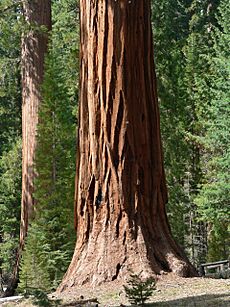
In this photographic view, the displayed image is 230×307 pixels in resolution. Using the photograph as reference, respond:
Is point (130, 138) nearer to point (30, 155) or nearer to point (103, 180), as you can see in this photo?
point (103, 180)

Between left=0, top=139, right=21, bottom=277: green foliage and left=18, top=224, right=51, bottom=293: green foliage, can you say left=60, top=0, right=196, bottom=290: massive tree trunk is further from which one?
left=0, top=139, right=21, bottom=277: green foliage

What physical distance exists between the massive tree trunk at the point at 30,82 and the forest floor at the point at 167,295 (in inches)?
245

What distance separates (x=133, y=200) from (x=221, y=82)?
17.5 metres

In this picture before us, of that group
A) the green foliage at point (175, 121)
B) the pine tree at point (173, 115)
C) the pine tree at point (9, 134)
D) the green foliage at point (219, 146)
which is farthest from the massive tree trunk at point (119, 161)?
the pine tree at point (173, 115)

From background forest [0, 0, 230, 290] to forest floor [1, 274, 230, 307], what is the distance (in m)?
4.17

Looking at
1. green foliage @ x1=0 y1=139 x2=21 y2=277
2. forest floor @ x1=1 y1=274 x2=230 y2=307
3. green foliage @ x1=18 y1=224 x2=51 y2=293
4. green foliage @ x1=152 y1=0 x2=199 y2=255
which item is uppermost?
green foliage @ x1=152 y1=0 x2=199 y2=255

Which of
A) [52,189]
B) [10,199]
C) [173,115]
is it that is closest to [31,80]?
[52,189]

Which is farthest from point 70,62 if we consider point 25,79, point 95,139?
point 95,139

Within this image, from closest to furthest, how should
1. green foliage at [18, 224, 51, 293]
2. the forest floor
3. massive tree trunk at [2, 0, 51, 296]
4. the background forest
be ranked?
the forest floor, green foliage at [18, 224, 51, 293], the background forest, massive tree trunk at [2, 0, 51, 296]

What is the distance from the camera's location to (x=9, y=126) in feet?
95.7

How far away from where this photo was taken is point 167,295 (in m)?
6.45

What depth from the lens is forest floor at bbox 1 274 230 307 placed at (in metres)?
5.97

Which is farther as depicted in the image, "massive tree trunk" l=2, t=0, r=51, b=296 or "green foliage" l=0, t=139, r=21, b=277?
"green foliage" l=0, t=139, r=21, b=277

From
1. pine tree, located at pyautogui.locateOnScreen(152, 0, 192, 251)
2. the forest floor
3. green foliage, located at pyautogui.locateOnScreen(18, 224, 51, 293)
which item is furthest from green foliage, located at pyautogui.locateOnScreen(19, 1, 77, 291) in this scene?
pine tree, located at pyautogui.locateOnScreen(152, 0, 192, 251)
